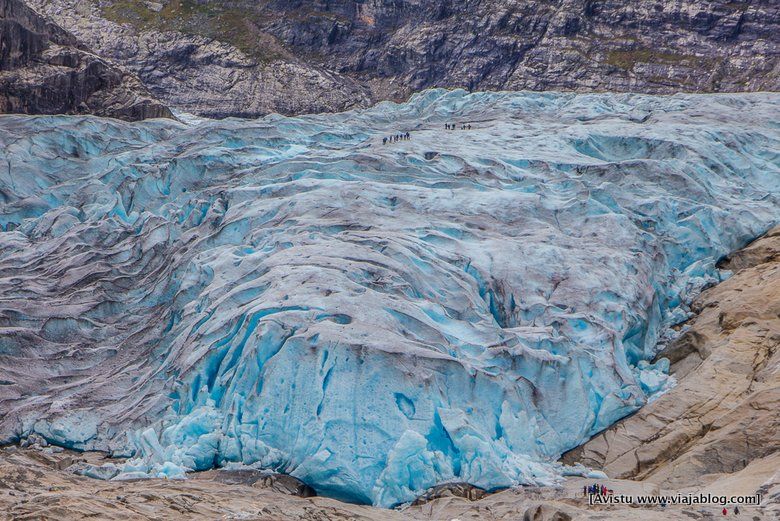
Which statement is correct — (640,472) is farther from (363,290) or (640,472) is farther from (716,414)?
(363,290)

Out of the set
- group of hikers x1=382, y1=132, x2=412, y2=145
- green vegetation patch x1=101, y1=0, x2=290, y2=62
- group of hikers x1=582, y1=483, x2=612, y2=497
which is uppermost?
group of hikers x1=382, y1=132, x2=412, y2=145

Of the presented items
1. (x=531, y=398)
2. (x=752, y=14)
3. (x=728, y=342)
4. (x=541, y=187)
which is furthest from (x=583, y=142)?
(x=752, y=14)

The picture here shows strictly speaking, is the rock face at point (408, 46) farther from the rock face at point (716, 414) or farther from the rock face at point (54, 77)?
the rock face at point (716, 414)

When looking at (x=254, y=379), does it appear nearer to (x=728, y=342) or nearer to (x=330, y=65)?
(x=728, y=342)

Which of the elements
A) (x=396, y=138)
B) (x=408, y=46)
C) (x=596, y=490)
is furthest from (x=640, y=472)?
(x=408, y=46)

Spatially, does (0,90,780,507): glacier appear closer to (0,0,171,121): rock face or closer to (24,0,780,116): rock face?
(0,0,171,121): rock face

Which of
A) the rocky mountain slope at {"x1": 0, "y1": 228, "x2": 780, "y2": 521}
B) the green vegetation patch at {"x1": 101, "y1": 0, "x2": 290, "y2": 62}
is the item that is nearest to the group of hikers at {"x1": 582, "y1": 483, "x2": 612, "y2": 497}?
the rocky mountain slope at {"x1": 0, "y1": 228, "x2": 780, "y2": 521}

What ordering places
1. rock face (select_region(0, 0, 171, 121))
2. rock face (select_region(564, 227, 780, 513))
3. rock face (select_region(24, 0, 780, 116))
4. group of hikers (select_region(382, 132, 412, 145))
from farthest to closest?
rock face (select_region(24, 0, 780, 116)) < rock face (select_region(0, 0, 171, 121)) < group of hikers (select_region(382, 132, 412, 145)) < rock face (select_region(564, 227, 780, 513))

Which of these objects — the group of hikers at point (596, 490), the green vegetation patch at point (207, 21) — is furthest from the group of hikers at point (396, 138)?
the green vegetation patch at point (207, 21)
